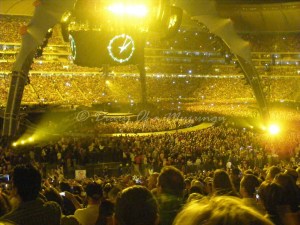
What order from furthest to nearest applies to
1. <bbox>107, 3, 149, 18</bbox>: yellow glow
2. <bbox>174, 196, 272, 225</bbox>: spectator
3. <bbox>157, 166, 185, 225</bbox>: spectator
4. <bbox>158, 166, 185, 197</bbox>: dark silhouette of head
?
<bbox>107, 3, 149, 18</bbox>: yellow glow, <bbox>158, 166, 185, 197</bbox>: dark silhouette of head, <bbox>157, 166, 185, 225</bbox>: spectator, <bbox>174, 196, 272, 225</bbox>: spectator

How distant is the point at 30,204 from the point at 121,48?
32.8 feet

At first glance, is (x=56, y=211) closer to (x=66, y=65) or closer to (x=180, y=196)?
(x=180, y=196)

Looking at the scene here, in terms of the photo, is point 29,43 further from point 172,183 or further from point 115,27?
point 172,183

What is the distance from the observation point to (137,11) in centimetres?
1201

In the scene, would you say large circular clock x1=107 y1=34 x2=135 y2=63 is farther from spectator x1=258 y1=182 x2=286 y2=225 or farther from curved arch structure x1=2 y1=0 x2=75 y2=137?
spectator x1=258 y1=182 x2=286 y2=225

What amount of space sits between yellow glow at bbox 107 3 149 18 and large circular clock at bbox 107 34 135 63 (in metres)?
0.73

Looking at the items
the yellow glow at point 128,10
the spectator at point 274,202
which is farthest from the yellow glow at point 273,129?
the spectator at point 274,202

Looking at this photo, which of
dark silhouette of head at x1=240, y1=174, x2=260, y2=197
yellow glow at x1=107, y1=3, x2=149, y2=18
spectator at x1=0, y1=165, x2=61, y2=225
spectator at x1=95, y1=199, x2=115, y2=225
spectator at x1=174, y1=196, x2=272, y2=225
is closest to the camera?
spectator at x1=174, y1=196, x2=272, y2=225

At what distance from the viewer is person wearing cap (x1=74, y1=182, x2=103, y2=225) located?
177 inches

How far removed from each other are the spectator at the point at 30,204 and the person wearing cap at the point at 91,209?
1337 mm

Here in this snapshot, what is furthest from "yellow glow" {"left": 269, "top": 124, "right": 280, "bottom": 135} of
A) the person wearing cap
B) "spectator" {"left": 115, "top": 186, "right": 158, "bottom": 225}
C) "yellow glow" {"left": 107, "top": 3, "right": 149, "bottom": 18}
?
"spectator" {"left": 115, "top": 186, "right": 158, "bottom": 225}

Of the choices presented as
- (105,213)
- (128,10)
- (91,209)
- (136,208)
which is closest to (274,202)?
(136,208)

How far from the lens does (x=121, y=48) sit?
1276 centimetres

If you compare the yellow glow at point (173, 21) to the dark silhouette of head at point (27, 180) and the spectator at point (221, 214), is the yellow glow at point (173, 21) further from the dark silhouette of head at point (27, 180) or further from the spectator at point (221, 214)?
the spectator at point (221, 214)
